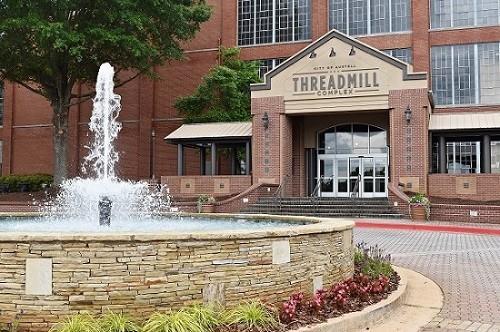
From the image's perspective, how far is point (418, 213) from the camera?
892 inches

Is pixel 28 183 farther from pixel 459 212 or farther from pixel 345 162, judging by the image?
pixel 459 212

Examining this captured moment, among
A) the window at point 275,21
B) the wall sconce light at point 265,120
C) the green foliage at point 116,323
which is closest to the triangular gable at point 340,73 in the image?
the wall sconce light at point 265,120

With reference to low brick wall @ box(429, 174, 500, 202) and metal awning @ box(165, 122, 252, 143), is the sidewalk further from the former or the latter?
metal awning @ box(165, 122, 252, 143)

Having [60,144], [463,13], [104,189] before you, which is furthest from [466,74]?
[104,189]

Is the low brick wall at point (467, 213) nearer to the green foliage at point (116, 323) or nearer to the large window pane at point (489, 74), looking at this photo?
the large window pane at point (489, 74)

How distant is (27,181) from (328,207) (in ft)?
85.2

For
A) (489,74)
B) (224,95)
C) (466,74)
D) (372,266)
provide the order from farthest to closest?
(224,95) → (466,74) → (489,74) → (372,266)

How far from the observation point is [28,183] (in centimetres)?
4144

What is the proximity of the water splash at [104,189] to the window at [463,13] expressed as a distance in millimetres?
A: 20774

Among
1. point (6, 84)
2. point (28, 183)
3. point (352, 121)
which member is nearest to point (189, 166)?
point (28, 183)

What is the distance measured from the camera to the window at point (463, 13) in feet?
114

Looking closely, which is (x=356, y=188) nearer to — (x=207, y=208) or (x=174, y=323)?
(x=207, y=208)

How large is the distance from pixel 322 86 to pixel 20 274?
79.8ft

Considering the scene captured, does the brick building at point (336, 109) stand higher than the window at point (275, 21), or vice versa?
the window at point (275, 21)
